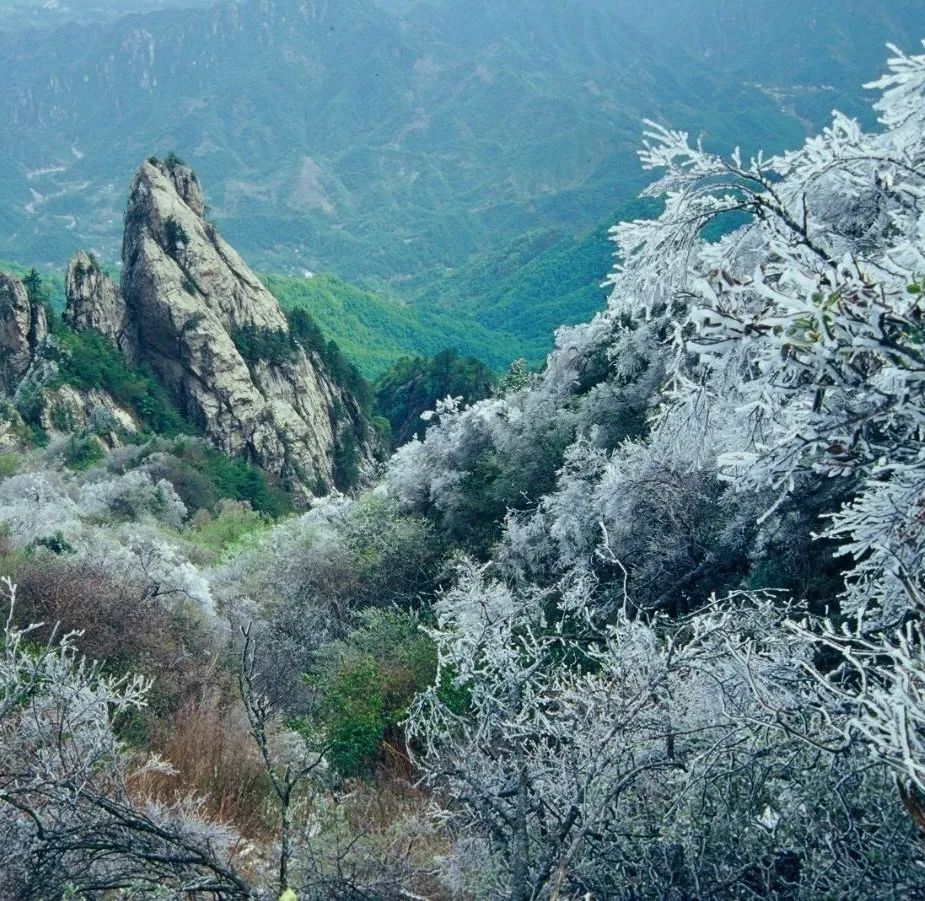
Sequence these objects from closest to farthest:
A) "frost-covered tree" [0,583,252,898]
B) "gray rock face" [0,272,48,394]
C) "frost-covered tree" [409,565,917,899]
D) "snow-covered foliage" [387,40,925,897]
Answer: "snow-covered foliage" [387,40,925,897], "frost-covered tree" [409,565,917,899], "frost-covered tree" [0,583,252,898], "gray rock face" [0,272,48,394]

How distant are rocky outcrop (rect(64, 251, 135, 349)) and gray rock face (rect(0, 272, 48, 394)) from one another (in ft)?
8.70

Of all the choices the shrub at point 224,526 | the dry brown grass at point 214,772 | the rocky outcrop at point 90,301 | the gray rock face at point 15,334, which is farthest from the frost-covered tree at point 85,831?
the rocky outcrop at point 90,301

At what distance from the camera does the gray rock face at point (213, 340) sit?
4488cm

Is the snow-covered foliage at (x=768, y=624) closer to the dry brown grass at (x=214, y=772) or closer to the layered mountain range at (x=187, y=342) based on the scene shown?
the dry brown grass at (x=214, y=772)

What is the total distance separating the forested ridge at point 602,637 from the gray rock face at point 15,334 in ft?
92.6

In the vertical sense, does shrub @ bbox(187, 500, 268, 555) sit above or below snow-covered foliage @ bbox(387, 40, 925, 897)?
below

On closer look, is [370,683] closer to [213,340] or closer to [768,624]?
[768,624]

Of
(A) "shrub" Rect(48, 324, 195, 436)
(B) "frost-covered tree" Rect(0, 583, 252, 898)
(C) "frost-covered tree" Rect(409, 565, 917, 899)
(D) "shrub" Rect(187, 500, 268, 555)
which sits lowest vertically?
(D) "shrub" Rect(187, 500, 268, 555)

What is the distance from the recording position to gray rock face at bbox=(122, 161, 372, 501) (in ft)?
147

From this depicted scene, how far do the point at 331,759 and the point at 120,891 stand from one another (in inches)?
154

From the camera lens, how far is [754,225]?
4.57 metres

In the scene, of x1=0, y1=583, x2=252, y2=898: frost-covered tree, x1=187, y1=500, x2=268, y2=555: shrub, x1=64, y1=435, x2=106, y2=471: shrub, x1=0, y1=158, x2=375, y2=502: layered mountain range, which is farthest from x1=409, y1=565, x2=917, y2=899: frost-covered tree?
x1=0, y1=158, x2=375, y2=502: layered mountain range

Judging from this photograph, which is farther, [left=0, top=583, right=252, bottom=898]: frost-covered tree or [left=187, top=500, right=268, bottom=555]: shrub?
[left=187, top=500, right=268, bottom=555]: shrub

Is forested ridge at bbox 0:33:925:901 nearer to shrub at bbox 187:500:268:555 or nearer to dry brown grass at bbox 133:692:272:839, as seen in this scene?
dry brown grass at bbox 133:692:272:839
